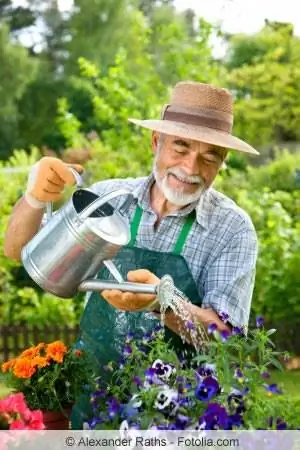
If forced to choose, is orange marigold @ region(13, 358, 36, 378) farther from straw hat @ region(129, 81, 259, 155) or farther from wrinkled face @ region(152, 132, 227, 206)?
straw hat @ region(129, 81, 259, 155)

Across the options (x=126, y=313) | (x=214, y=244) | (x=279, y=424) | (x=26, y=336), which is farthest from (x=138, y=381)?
(x=26, y=336)

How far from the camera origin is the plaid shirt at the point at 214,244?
6.97ft

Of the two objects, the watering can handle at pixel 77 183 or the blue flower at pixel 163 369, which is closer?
the blue flower at pixel 163 369

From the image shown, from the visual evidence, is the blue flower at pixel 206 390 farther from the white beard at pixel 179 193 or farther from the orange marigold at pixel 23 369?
the white beard at pixel 179 193

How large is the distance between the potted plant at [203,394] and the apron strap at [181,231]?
508 millimetres

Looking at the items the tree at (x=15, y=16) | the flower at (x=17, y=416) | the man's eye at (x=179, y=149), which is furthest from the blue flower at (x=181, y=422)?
the tree at (x=15, y=16)

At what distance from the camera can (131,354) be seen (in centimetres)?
179

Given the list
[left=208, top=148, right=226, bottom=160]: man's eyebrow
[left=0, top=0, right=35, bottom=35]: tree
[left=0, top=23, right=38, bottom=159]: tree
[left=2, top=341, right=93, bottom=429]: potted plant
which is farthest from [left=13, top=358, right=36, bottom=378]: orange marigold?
[left=0, top=0, right=35, bottom=35]: tree

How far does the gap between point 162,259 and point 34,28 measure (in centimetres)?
2323

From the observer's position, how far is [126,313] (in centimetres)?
213

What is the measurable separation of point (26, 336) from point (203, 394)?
16.4ft

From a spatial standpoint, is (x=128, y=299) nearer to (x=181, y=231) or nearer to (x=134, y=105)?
(x=181, y=231)

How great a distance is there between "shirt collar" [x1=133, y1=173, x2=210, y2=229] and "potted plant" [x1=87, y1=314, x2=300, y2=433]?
55 centimetres

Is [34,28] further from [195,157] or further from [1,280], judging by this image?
[195,157]
